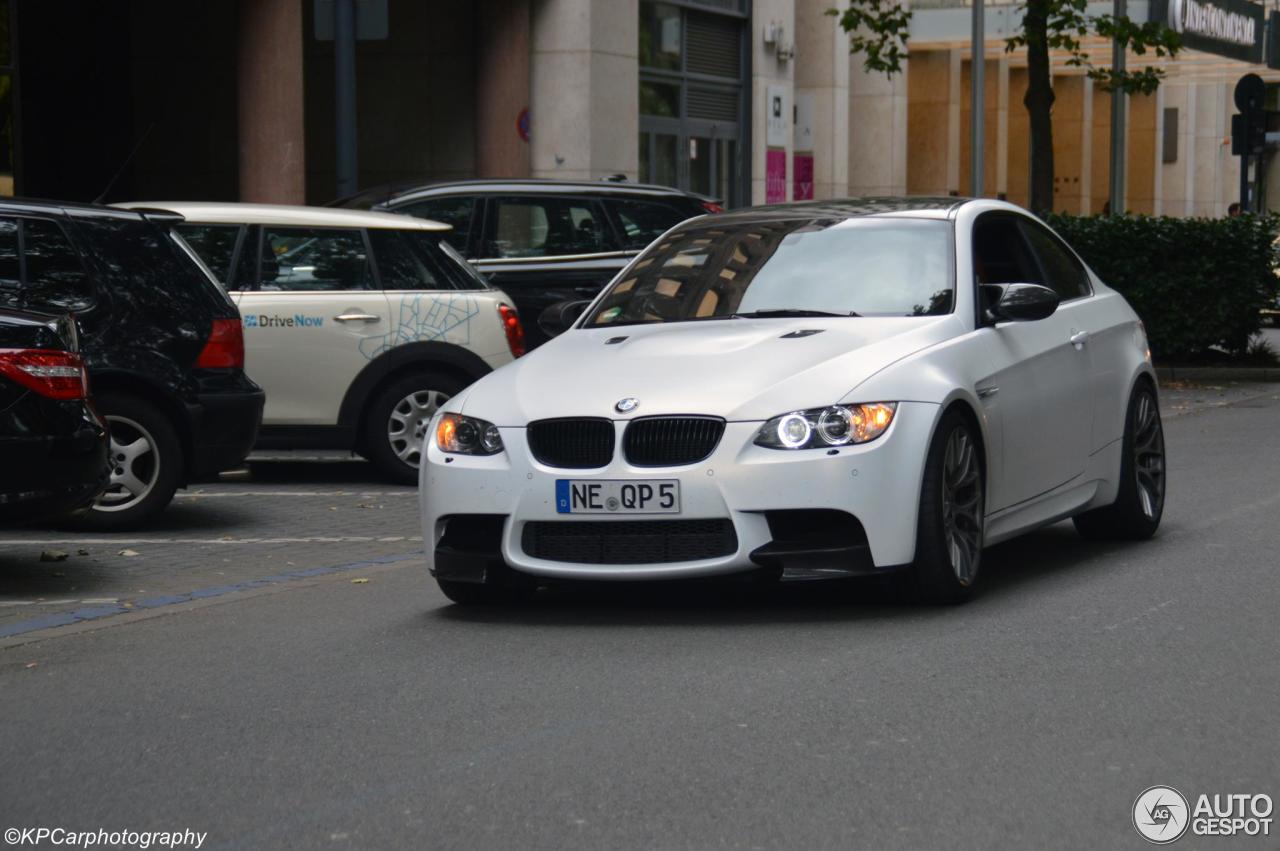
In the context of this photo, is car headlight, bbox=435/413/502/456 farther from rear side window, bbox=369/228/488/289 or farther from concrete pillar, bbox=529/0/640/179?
concrete pillar, bbox=529/0/640/179

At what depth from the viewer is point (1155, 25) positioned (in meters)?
23.1

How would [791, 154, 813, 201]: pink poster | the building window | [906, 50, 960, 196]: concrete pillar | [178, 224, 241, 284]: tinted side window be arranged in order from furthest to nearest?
[906, 50, 960, 196]: concrete pillar → [791, 154, 813, 201]: pink poster → the building window → [178, 224, 241, 284]: tinted side window

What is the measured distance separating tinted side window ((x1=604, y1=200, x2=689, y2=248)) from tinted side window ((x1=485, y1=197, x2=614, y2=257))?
0.49 feet

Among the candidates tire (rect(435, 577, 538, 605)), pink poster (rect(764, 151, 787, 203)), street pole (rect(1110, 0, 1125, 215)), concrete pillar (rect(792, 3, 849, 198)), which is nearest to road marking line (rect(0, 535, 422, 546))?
tire (rect(435, 577, 538, 605))

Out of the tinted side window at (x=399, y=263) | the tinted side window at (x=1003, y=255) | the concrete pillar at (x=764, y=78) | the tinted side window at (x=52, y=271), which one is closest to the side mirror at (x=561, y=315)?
the tinted side window at (x=1003, y=255)

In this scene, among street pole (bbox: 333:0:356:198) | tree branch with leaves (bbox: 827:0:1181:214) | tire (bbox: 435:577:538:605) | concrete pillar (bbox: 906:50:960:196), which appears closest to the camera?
tire (bbox: 435:577:538:605)

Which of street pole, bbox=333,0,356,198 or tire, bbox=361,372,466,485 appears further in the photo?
street pole, bbox=333,0,356,198

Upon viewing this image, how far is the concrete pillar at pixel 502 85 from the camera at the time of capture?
26.0 metres

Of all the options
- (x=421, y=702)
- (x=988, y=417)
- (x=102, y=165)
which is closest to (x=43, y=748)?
(x=421, y=702)

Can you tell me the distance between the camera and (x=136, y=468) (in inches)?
428

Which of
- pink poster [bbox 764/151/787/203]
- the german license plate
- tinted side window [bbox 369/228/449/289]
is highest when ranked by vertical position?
pink poster [bbox 764/151/787/203]

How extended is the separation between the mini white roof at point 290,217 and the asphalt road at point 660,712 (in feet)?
13.8

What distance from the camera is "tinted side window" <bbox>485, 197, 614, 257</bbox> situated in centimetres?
1538

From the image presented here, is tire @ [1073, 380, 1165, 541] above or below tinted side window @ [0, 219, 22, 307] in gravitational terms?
below
